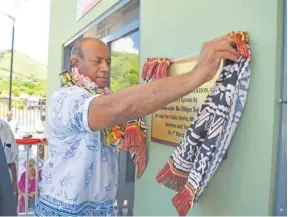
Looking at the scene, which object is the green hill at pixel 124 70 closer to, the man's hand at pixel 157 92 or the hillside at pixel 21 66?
the man's hand at pixel 157 92

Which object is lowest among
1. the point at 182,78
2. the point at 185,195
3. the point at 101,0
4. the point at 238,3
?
the point at 185,195

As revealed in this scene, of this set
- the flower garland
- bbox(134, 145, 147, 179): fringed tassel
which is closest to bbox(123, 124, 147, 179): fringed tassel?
bbox(134, 145, 147, 179): fringed tassel

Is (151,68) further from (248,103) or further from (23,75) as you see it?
(23,75)

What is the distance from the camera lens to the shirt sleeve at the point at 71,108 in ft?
3.62

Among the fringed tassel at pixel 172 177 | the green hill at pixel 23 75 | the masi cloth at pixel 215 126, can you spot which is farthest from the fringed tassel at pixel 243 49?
the green hill at pixel 23 75

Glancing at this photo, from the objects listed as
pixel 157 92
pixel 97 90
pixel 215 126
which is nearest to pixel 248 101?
pixel 215 126

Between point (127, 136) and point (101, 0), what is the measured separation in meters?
1.50

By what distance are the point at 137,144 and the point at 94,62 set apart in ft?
1.67

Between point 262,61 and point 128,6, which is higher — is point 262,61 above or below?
below

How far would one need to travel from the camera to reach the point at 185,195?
1122 millimetres

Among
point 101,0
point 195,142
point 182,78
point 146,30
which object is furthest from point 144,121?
point 101,0

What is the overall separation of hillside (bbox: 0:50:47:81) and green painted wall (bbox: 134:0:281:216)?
6.98 meters

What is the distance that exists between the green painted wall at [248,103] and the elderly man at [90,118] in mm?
114

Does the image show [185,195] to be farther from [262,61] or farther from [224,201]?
[262,61]
